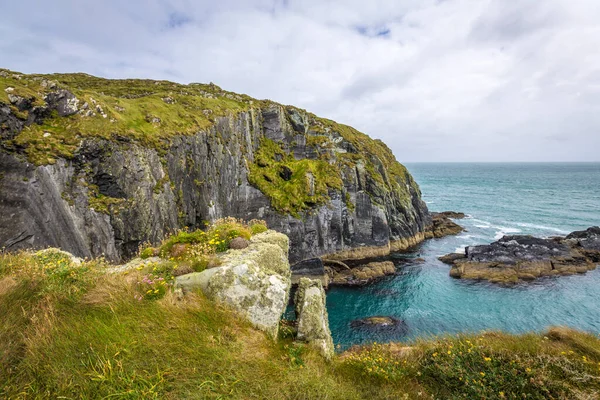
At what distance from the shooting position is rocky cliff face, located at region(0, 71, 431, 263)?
74.9ft

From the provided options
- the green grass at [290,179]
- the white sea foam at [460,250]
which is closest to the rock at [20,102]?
the green grass at [290,179]

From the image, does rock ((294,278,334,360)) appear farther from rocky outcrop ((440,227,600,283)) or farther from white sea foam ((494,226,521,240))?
white sea foam ((494,226,521,240))

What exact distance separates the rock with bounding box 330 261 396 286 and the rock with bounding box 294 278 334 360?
3630 cm

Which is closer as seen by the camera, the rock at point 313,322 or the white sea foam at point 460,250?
the rock at point 313,322

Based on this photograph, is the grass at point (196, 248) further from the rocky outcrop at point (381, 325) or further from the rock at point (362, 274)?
the rock at point (362, 274)

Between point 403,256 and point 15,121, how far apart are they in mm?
59402

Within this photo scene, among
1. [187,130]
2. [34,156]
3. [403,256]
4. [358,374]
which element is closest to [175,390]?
[358,374]

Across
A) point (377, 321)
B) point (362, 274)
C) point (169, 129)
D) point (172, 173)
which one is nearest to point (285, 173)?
point (362, 274)

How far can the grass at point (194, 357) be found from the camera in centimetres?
508

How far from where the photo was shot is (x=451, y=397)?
7.08 m

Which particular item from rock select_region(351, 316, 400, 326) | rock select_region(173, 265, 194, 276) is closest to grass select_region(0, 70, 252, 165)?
rock select_region(173, 265, 194, 276)

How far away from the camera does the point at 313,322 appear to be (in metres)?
8.88

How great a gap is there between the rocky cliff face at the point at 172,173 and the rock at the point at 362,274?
235 inches

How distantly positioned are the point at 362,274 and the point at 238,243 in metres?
39.0
